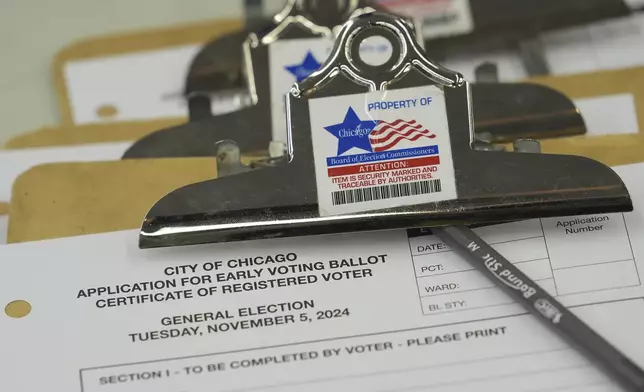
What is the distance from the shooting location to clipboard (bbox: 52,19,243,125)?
0.66 metres

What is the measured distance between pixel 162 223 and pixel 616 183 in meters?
0.24

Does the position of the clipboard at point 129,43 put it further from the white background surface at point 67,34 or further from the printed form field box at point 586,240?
the printed form field box at point 586,240

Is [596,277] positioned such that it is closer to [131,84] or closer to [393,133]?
[393,133]

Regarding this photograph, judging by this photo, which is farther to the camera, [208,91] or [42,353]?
[208,91]

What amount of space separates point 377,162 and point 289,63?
139 millimetres

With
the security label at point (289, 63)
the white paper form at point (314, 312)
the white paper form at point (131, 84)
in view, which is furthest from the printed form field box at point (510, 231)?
the white paper form at point (131, 84)

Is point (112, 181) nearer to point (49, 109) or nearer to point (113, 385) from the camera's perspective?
point (113, 385)

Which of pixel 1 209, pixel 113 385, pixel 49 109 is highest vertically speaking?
pixel 49 109

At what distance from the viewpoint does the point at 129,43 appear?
→ 0.66 m

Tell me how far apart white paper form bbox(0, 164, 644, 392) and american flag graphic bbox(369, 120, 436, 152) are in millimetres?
52

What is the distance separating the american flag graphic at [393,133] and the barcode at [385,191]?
21 mm

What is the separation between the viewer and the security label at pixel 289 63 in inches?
20.5

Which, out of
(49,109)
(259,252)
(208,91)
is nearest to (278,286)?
(259,252)

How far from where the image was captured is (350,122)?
1.40 feet
